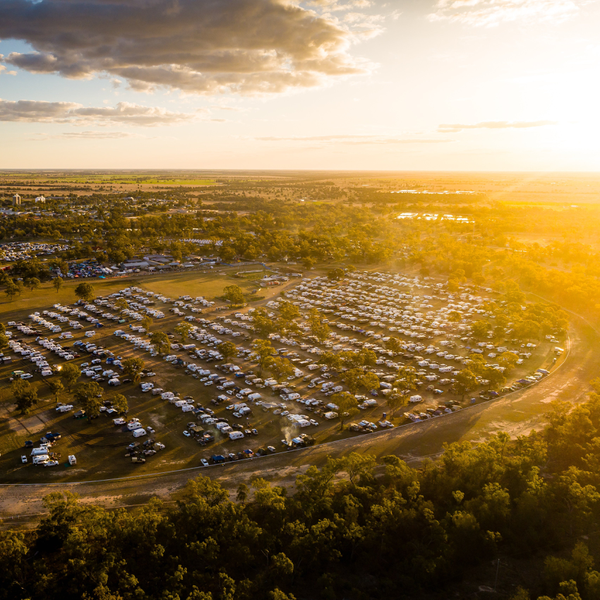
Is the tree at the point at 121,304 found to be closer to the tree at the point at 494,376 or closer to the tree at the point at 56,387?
the tree at the point at 56,387

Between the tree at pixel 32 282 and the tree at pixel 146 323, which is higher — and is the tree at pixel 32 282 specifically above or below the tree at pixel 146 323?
above

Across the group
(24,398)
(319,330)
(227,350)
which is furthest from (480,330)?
(24,398)

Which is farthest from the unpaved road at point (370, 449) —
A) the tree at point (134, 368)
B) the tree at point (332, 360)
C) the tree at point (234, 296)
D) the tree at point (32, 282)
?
the tree at point (32, 282)

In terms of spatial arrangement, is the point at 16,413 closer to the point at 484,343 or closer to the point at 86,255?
the point at 484,343

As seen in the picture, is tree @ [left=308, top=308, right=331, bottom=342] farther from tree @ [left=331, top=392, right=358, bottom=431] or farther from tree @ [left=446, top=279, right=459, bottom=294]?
tree @ [left=446, top=279, right=459, bottom=294]

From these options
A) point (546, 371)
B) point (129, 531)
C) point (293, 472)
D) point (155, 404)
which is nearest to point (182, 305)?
point (155, 404)

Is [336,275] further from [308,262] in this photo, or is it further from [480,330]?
[480,330]
